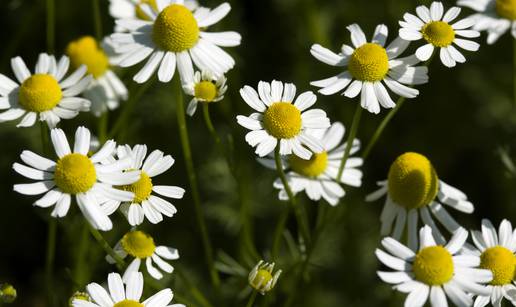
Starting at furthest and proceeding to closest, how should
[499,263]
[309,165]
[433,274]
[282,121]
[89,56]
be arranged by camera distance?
[89,56], [309,165], [282,121], [499,263], [433,274]

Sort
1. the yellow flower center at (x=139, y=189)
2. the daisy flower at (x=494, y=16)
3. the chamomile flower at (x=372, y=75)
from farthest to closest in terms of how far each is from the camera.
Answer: the daisy flower at (x=494, y=16) → the chamomile flower at (x=372, y=75) → the yellow flower center at (x=139, y=189)

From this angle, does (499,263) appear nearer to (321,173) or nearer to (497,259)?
(497,259)

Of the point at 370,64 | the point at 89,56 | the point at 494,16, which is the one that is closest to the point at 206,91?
the point at 370,64

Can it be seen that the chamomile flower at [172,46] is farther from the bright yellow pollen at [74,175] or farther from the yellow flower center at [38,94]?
the bright yellow pollen at [74,175]

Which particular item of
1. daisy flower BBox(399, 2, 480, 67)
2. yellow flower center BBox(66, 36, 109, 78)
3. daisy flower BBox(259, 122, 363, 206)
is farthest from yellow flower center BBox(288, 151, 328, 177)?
yellow flower center BBox(66, 36, 109, 78)

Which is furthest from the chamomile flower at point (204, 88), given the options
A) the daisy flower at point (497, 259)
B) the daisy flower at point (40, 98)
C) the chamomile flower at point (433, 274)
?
the daisy flower at point (497, 259)

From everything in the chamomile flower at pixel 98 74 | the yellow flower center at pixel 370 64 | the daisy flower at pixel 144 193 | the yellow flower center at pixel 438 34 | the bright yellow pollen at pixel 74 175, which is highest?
the yellow flower center at pixel 438 34
